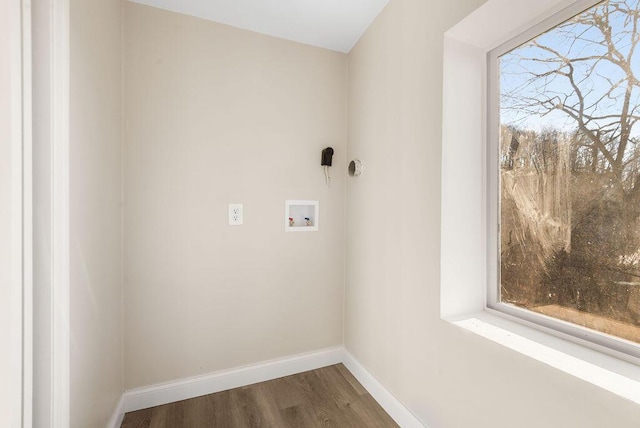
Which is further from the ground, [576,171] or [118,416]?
[576,171]

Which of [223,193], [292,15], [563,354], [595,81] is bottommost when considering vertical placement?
[563,354]

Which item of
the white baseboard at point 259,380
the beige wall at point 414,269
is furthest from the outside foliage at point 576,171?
the white baseboard at point 259,380

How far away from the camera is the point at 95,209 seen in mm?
1239

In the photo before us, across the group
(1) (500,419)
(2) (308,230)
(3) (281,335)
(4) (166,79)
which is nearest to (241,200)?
(2) (308,230)

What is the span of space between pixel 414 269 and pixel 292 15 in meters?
1.73

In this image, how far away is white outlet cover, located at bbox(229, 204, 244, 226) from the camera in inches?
74.2

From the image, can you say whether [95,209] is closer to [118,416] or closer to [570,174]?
[118,416]

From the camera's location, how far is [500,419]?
1056mm

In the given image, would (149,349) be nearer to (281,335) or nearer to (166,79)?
(281,335)

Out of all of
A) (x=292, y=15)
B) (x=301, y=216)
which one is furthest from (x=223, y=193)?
(x=292, y=15)

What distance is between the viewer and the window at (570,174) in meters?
0.92
